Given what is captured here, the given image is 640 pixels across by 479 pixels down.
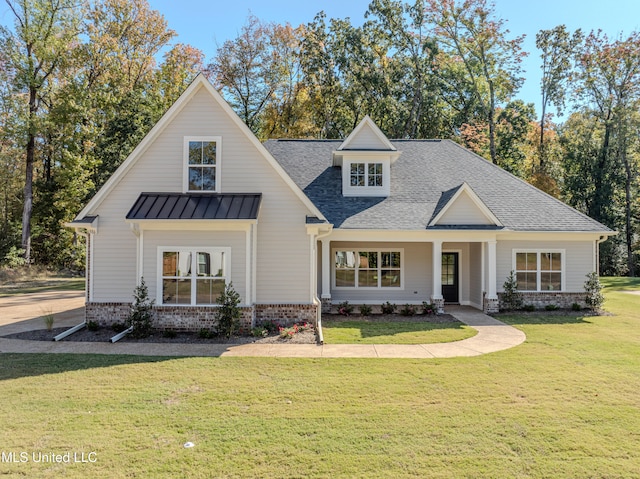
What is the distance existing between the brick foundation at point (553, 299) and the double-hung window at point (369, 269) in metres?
4.85

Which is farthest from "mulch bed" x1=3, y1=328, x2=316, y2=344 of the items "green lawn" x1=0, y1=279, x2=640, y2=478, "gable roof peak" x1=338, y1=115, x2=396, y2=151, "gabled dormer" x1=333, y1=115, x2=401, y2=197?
"gable roof peak" x1=338, y1=115, x2=396, y2=151

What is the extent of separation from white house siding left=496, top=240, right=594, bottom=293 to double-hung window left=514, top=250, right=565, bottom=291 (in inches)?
9.0

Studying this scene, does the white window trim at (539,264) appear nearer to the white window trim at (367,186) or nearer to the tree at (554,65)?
the white window trim at (367,186)

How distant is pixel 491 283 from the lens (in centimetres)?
1394

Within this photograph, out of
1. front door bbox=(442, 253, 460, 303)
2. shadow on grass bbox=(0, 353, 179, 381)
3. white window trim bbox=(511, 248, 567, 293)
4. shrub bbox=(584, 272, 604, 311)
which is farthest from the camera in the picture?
front door bbox=(442, 253, 460, 303)

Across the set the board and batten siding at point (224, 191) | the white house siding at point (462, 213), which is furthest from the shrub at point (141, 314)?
the white house siding at point (462, 213)

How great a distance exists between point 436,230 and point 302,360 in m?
7.70

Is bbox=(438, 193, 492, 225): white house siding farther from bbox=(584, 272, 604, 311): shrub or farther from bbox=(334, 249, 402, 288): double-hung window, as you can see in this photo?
bbox=(584, 272, 604, 311): shrub

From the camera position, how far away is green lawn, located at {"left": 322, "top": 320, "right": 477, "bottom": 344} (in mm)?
9828

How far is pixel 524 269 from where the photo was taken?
1441 cm

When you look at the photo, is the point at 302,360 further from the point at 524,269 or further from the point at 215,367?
the point at 524,269

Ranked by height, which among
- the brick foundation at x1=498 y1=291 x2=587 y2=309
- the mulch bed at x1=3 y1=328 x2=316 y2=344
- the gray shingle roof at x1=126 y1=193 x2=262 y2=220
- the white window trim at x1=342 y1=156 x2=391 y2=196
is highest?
the white window trim at x1=342 y1=156 x2=391 y2=196

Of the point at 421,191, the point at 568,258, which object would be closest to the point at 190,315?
the point at 421,191

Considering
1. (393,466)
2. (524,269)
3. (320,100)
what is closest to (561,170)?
(320,100)
